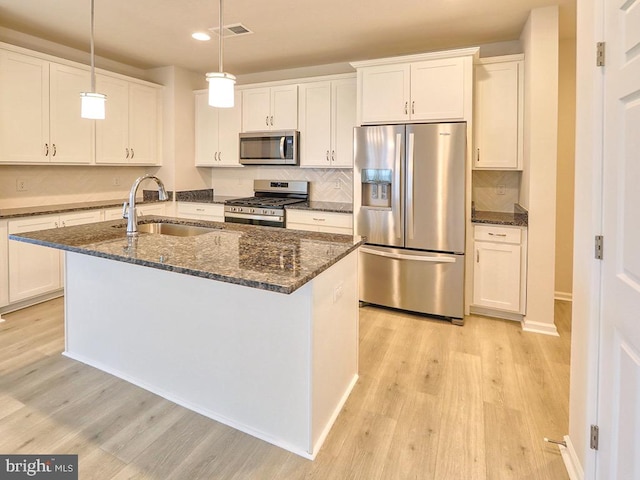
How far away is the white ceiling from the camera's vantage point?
9.61ft

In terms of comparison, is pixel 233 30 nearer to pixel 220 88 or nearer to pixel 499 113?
pixel 220 88

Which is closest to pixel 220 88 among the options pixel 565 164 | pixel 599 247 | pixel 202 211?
pixel 599 247

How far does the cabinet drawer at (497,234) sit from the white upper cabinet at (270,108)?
2284 mm

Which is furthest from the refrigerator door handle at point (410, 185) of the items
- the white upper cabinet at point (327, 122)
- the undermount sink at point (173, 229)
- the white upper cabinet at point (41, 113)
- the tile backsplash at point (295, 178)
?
the white upper cabinet at point (41, 113)

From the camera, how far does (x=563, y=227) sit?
149 inches

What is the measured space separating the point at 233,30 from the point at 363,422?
3.37 meters

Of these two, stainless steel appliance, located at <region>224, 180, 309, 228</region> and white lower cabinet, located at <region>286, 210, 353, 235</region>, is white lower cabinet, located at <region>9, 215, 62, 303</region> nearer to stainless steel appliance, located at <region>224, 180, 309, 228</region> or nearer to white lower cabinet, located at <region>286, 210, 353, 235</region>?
stainless steel appliance, located at <region>224, 180, 309, 228</region>

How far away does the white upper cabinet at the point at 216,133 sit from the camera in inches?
185

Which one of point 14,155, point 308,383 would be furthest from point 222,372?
point 14,155

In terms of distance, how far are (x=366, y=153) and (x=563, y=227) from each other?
216 centimetres

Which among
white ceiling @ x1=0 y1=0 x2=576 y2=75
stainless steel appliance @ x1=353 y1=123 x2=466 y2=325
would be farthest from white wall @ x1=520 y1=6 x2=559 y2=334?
stainless steel appliance @ x1=353 y1=123 x2=466 y2=325

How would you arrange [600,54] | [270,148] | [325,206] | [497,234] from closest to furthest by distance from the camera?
[600,54] → [497,234] → [325,206] → [270,148]

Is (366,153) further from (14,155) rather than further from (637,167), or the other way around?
(14,155)

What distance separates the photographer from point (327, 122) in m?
4.13
